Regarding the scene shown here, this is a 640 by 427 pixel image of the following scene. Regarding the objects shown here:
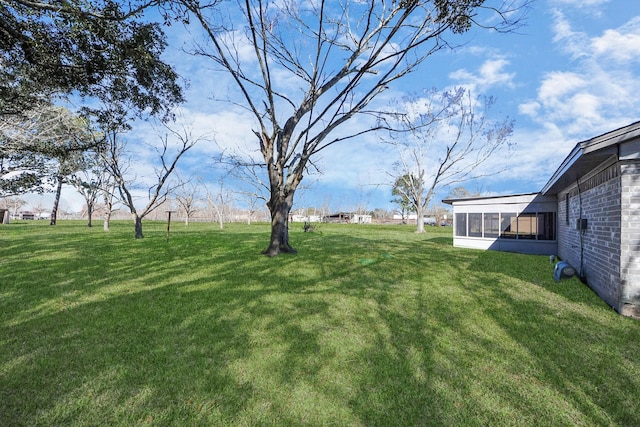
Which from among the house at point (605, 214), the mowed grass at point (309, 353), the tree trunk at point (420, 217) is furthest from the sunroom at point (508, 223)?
the tree trunk at point (420, 217)

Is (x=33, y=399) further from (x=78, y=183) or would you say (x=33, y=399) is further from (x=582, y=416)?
(x=78, y=183)

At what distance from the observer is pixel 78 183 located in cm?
2153

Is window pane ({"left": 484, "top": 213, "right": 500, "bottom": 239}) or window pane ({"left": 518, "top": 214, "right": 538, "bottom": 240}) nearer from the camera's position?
window pane ({"left": 518, "top": 214, "right": 538, "bottom": 240})

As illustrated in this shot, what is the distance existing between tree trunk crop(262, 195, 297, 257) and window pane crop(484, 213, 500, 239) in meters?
10.3

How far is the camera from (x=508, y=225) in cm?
1359

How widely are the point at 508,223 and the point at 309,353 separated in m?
13.8

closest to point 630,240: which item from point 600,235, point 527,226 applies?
point 600,235

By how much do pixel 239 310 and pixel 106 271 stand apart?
4.90m

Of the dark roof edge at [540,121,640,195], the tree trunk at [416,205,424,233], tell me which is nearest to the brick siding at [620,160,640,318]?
the dark roof edge at [540,121,640,195]

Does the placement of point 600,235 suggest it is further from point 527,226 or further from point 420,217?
point 420,217

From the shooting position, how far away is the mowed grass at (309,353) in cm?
242

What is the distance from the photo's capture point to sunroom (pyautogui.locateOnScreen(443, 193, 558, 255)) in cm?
1241

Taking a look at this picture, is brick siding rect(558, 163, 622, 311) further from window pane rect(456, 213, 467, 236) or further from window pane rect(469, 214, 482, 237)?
window pane rect(456, 213, 467, 236)

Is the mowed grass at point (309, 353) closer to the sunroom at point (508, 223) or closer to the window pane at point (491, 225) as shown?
Result: the sunroom at point (508, 223)
